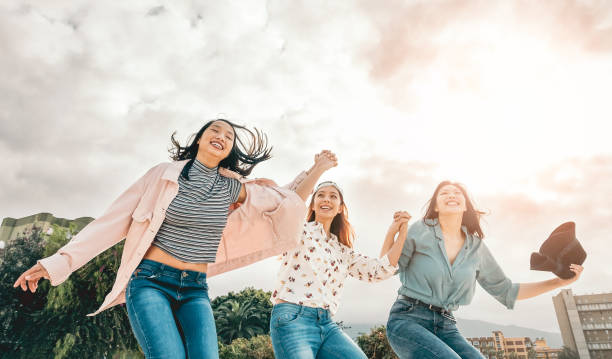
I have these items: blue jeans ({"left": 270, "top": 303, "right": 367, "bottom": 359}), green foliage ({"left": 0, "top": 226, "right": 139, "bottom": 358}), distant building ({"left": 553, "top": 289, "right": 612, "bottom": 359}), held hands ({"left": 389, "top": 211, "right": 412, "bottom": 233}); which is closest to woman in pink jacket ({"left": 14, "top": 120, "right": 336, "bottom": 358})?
blue jeans ({"left": 270, "top": 303, "right": 367, "bottom": 359})

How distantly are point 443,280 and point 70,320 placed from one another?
63.1ft

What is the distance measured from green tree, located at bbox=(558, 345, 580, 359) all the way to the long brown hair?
94.9 metres

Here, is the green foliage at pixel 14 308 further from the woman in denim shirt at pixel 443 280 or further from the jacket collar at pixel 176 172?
the woman in denim shirt at pixel 443 280

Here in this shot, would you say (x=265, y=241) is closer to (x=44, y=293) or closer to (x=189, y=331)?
(x=189, y=331)

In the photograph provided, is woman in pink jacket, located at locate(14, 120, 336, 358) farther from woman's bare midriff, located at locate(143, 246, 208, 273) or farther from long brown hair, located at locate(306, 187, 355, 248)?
long brown hair, located at locate(306, 187, 355, 248)

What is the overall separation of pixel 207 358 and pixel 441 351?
2127 millimetres

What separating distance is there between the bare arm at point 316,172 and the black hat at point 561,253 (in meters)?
2.55

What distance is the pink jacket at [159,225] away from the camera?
321 cm

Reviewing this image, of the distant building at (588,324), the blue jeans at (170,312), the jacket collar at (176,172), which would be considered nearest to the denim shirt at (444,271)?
the jacket collar at (176,172)

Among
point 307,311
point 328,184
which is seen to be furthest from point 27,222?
point 307,311

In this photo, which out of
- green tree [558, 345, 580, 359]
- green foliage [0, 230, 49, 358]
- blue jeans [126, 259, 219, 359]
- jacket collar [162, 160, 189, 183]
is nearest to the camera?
blue jeans [126, 259, 219, 359]

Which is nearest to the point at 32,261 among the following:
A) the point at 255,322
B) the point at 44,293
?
the point at 44,293

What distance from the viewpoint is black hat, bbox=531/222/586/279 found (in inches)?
177

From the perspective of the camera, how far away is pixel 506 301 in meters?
4.83
